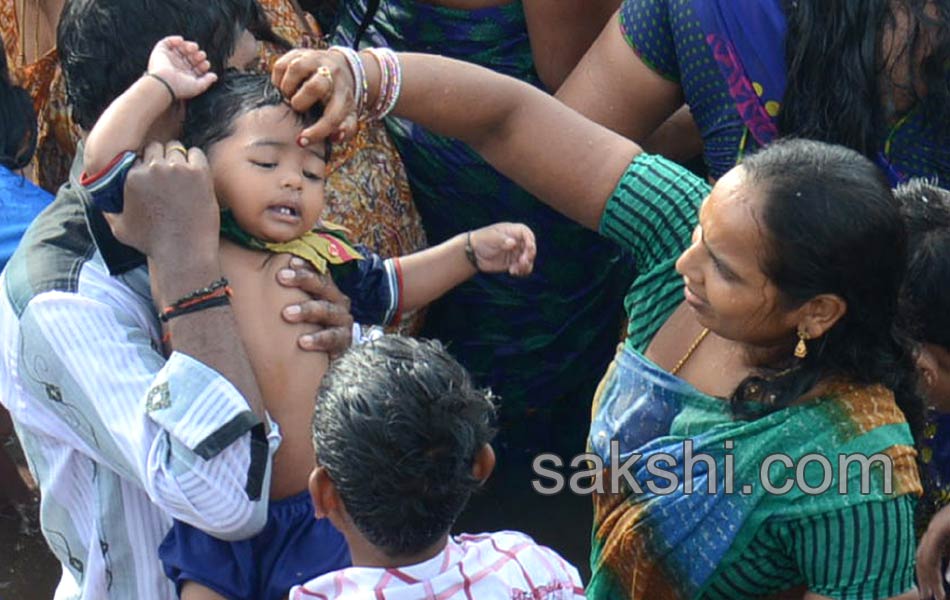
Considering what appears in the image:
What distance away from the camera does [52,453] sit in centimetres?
224

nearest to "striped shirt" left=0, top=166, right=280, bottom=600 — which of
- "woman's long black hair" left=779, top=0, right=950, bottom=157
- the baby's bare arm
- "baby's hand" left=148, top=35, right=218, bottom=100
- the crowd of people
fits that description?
the crowd of people

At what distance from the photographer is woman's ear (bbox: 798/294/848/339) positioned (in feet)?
6.87

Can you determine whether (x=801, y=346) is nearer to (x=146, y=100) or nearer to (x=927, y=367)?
(x=927, y=367)

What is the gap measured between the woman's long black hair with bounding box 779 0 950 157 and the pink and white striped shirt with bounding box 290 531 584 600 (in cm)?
123

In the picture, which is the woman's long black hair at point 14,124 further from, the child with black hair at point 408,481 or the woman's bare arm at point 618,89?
the child with black hair at point 408,481

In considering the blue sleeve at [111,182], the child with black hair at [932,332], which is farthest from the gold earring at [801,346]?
the blue sleeve at [111,182]

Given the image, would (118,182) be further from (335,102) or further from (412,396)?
(412,396)

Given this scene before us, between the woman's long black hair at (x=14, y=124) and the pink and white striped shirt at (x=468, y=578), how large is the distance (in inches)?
65.7

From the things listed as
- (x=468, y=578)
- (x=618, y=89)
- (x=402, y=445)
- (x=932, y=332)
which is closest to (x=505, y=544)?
(x=468, y=578)

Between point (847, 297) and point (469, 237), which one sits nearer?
point (847, 297)

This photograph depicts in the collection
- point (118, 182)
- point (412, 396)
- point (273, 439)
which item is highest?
point (412, 396)

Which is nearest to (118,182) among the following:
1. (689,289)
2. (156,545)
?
(156,545)

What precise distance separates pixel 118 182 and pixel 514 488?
2077 mm

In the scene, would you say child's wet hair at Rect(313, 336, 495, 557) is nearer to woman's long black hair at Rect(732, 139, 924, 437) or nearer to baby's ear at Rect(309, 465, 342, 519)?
baby's ear at Rect(309, 465, 342, 519)
